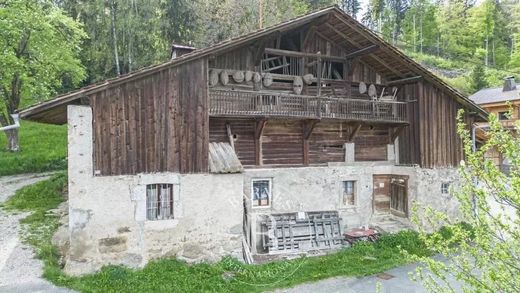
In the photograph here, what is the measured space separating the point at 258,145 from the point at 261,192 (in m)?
1.82

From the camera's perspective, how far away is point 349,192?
15.5 m

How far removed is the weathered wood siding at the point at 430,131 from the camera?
50.8 feet

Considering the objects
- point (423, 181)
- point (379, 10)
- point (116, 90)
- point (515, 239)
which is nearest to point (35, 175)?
point (116, 90)

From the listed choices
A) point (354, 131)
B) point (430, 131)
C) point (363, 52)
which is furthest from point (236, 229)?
point (430, 131)

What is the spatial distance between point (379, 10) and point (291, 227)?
7282cm

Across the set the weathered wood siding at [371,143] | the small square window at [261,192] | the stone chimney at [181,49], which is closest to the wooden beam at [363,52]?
the weathered wood siding at [371,143]

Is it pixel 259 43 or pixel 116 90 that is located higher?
pixel 259 43

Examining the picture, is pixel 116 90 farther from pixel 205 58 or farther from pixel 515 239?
pixel 515 239

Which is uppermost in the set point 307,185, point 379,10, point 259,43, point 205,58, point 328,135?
point 379,10

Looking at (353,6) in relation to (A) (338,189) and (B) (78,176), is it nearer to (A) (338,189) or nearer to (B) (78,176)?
(A) (338,189)

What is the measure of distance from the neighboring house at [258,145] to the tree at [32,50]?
8.27m

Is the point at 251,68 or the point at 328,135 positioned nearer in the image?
the point at 251,68

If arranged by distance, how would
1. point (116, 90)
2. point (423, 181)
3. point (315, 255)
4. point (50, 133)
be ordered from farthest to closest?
point (50, 133)
point (423, 181)
point (315, 255)
point (116, 90)

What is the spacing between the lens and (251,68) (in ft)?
45.6
